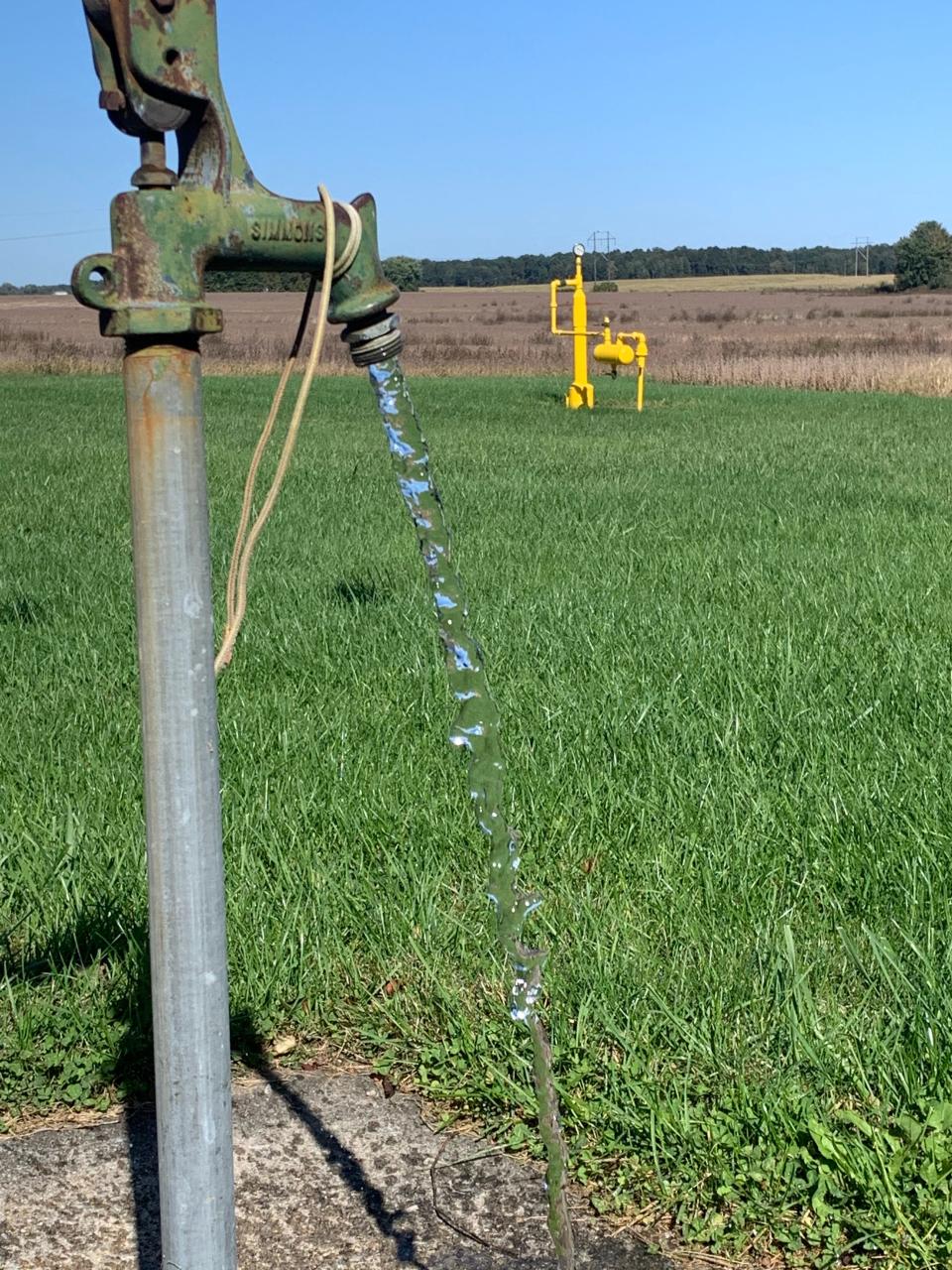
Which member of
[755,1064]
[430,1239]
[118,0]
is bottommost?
[430,1239]

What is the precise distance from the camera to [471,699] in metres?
1.77

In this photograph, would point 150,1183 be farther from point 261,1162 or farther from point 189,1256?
point 189,1256

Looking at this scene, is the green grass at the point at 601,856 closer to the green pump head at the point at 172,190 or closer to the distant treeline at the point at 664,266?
the green pump head at the point at 172,190

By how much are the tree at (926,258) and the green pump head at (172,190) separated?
3399 inches

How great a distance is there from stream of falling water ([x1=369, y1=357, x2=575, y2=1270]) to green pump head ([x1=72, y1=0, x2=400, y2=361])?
0.24 m

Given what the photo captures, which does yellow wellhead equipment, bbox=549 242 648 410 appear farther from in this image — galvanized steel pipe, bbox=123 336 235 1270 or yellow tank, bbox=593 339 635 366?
galvanized steel pipe, bbox=123 336 235 1270

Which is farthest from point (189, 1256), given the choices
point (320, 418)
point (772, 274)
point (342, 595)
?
point (772, 274)

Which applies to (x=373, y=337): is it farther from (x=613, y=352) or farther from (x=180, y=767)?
(x=613, y=352)

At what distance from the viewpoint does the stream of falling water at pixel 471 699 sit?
1617 millimetres

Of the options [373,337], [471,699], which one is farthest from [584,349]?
[373,337]

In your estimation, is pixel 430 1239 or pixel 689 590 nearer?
pixel 430 1239

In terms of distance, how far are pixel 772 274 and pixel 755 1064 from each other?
111 meters

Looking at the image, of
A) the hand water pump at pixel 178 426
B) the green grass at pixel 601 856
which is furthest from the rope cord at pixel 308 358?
the green grass at pixel 601 856

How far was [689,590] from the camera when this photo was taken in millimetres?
6324
